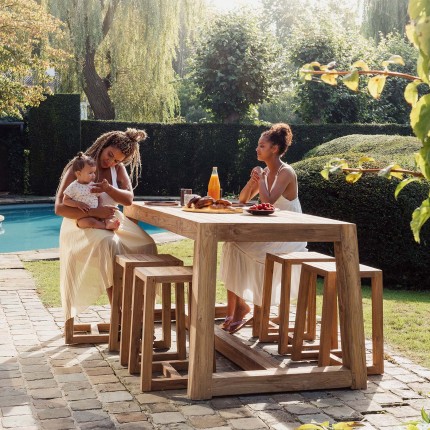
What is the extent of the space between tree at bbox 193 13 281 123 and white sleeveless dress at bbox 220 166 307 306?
42.3ft

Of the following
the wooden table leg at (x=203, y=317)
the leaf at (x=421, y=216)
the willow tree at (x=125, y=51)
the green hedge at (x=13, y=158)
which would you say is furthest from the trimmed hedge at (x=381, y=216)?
the willow tree at (x=125, y=51)

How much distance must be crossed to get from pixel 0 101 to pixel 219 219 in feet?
35.6

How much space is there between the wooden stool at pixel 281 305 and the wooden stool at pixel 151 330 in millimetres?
651

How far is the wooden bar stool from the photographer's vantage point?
166 inches

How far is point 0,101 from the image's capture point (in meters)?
13.8

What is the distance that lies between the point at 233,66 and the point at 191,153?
2.27m

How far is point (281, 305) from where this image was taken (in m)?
4.48

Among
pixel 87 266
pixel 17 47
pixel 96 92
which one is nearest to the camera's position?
pixel 87 266

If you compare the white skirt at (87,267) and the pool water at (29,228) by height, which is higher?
the white skirt at (87,267)

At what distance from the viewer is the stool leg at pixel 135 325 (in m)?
3.98

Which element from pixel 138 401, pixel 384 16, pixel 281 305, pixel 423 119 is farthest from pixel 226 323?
pixel 384 16

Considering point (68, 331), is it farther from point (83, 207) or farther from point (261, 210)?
point (261, 210)

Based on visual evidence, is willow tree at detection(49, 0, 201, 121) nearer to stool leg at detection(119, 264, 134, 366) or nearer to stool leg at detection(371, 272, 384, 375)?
stool leg at detection(119, 264, 134, 366)

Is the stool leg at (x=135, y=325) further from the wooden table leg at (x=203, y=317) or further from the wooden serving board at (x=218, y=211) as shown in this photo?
the wooden serving board at (x=218, y=211)
